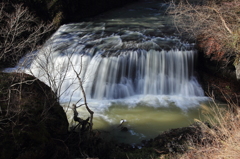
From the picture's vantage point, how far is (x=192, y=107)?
8500 millimetres

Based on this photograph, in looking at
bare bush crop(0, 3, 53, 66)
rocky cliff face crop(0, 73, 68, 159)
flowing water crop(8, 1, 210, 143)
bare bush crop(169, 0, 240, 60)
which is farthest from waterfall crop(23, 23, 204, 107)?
rocky cliff face crop(0, 73, 68, 159)

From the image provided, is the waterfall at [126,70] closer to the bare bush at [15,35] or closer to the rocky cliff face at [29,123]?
the bare bush at [15,35]

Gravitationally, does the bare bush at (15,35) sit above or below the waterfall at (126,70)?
above

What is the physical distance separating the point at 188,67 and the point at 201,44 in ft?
4.14

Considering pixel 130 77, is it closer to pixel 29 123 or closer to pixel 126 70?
pixel 126 70

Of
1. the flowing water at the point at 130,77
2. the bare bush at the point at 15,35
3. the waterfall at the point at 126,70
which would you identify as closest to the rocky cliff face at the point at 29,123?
the bare bush at the point at 15,35

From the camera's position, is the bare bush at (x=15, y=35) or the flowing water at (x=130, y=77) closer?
the bare bush at (x=15, y=35)

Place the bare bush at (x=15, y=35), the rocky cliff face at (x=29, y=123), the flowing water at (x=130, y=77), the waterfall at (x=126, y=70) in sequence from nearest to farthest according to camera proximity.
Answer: the rocky cliff face at (x=29, y=123), the bare bush at (x=15, y=35), the flowing water at (x=130, y=77), the waterfall at (x=126, y=70)

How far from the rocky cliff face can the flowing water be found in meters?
2.44

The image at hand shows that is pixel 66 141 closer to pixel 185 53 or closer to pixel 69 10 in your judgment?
pixel 185 53

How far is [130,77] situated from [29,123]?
6.52 m

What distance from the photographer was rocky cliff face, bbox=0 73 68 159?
3.40 meters

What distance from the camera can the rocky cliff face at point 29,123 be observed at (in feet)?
11.2

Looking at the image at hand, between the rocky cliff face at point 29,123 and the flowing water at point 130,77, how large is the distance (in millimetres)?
2443
